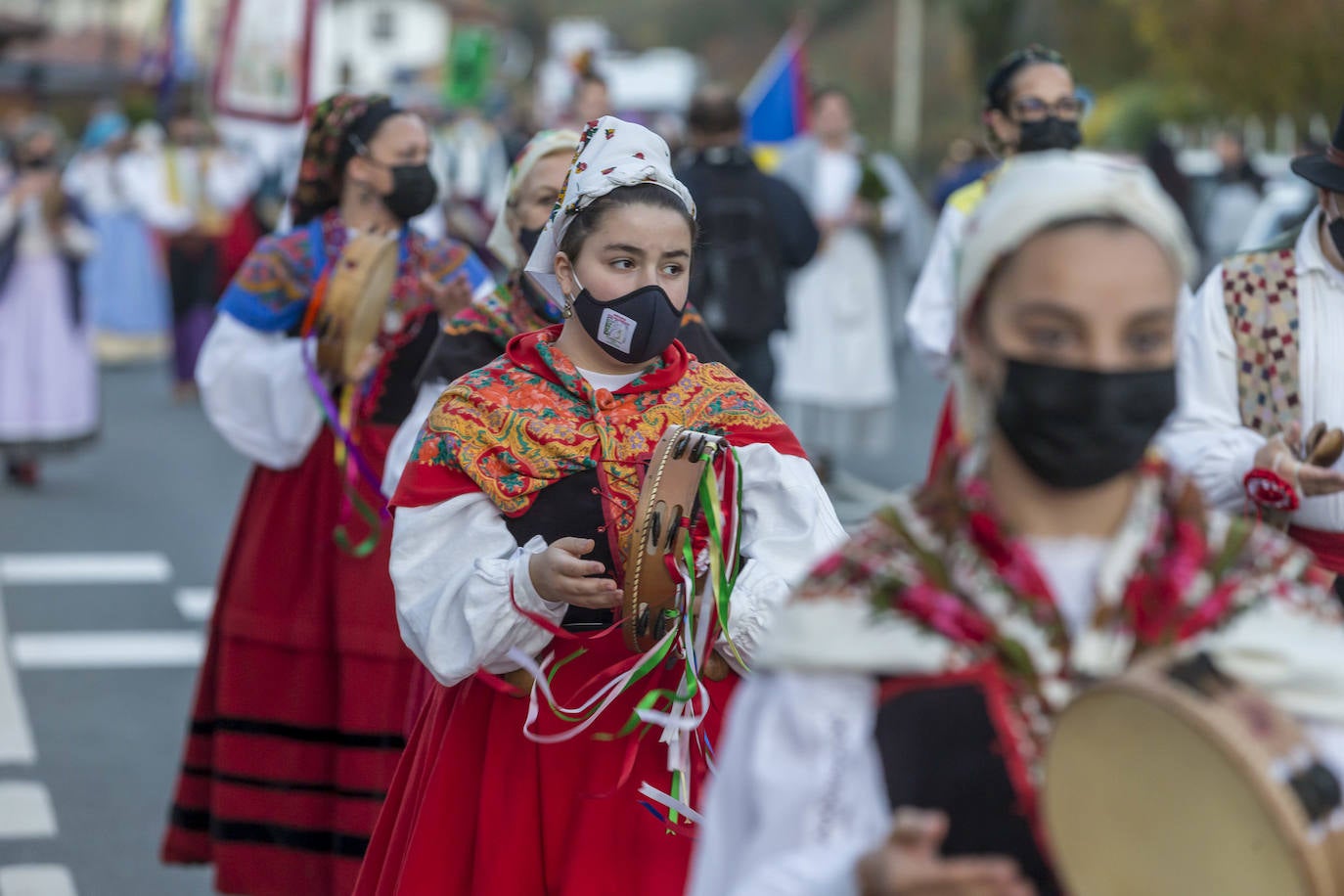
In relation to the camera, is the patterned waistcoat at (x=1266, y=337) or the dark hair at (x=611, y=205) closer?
the dark hair at (x=611, y=205)

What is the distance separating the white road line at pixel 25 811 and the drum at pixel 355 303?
1.86 metres

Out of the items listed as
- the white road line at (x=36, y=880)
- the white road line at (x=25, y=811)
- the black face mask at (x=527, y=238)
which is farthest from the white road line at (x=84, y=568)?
the black face mask at (x=527, y=238)

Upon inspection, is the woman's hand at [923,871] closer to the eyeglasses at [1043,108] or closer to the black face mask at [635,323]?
the black face mask at [635,323]

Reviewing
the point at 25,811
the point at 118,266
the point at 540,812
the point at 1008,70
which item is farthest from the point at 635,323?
the point at 118,266

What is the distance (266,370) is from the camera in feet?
18.1

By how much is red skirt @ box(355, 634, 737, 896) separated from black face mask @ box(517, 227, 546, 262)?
1510 millimetres

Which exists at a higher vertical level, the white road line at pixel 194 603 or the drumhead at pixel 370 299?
the drumhead at pixel 370 299

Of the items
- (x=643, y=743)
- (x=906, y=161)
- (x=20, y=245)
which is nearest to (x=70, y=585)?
(x=20, y=245)

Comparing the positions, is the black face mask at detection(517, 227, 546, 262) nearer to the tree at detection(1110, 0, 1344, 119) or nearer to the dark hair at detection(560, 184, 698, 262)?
the dark hair at detection(560, 184, 698, 262)

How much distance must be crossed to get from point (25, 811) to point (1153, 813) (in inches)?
199

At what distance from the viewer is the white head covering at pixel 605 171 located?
3.71 meters

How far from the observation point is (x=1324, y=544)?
13.2 ft

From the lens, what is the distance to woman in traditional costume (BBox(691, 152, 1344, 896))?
7.03ft

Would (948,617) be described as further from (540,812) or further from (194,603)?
(194,603)
